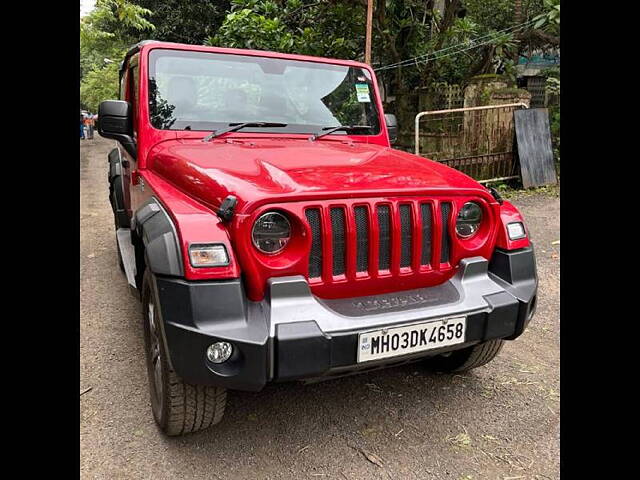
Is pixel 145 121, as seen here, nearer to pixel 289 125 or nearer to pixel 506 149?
pixel 289 125

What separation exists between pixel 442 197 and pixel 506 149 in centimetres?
719

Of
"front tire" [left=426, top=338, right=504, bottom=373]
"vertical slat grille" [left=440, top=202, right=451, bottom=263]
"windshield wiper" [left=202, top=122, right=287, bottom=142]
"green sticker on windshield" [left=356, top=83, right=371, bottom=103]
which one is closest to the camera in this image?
"vertical slat grille" [left=440, top=202, right=451, bottom=263]

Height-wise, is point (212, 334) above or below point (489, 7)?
below

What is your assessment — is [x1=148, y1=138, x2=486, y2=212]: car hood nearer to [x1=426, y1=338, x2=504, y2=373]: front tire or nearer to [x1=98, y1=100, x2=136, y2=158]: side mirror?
[x1=98, y1=100, x2=136, y2=158]: side mirror

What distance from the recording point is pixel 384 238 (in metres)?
2.46

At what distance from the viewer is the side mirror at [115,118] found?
10.8ft

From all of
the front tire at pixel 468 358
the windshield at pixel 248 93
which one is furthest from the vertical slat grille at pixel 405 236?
the windshield at pixel 248 93

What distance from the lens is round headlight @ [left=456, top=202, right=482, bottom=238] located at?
2.69 m

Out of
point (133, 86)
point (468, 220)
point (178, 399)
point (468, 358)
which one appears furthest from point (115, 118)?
point (468, 358)

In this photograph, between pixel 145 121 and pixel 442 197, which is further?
pixel 145 121

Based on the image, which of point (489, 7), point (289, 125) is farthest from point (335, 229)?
point (489, 7)

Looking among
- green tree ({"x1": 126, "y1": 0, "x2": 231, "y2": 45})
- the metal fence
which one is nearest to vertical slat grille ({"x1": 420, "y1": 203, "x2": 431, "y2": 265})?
the metal fence

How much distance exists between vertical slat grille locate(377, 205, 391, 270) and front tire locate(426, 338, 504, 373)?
2.97 feet

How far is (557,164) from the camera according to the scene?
946 centimetres
